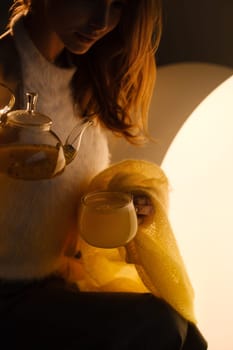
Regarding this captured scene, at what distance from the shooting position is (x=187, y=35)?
1499 millimetres

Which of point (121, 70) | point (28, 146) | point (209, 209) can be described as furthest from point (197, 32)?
point (28, 146)

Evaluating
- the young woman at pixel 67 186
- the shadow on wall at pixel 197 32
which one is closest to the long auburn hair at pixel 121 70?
the young woman at pixel 67 186

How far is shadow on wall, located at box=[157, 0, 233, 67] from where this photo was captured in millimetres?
1428

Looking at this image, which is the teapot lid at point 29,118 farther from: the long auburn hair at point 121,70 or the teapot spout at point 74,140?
the long auburn hair at point 121,70

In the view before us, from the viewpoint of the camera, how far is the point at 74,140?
3.75 feet

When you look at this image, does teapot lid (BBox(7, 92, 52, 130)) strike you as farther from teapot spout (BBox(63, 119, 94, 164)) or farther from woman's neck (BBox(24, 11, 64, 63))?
woman's neck (BBox(24, 11, 64, 63))

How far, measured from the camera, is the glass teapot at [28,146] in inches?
39.1

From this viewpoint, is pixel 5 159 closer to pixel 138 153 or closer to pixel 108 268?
pixel 108 268

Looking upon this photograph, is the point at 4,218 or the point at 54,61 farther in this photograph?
the point at 54,61

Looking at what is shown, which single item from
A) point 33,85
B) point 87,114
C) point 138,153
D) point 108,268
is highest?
point 33,85

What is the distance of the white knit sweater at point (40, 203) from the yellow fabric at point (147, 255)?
2.3 inches

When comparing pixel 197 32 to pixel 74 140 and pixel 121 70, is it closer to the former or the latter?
pixel 121 70

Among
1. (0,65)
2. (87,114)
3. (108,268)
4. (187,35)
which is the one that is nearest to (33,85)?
(0,65)

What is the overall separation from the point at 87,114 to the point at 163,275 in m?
0.43
